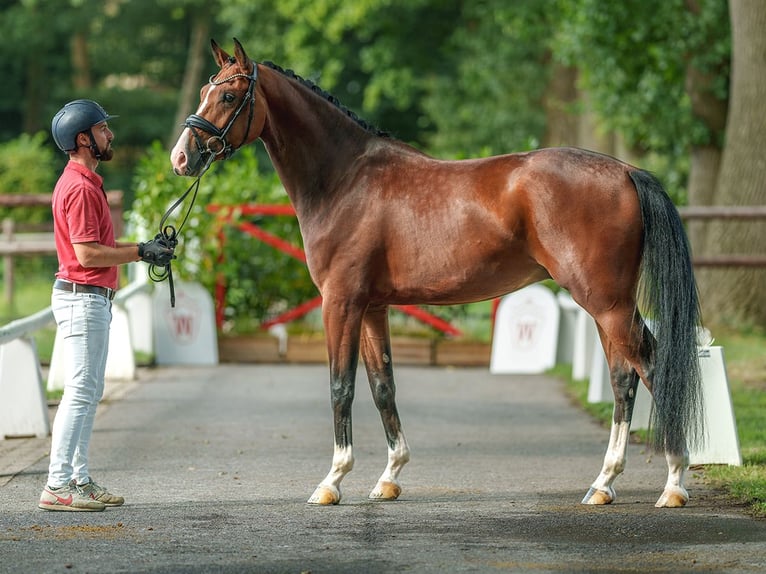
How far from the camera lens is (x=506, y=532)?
20.7 ft

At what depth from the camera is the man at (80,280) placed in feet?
22.0

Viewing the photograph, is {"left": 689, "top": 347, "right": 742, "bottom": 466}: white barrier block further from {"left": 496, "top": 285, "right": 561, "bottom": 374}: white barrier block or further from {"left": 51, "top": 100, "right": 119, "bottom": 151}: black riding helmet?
{"left": 496, "top": 285, "right": 561, "bottom": 374}: white barrier block

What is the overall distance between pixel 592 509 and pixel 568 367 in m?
7.42

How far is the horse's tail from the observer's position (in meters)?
6.84

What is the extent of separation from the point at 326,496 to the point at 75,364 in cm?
148

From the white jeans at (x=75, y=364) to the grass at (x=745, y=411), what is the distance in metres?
3.47

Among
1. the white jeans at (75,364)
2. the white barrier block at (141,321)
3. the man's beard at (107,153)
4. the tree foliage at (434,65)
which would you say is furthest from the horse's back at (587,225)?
the white barrier block at (141,321)

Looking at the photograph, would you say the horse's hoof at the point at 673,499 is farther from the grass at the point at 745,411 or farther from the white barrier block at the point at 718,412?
the white barrier block at the point at 718,412

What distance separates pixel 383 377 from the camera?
7508 millimetres

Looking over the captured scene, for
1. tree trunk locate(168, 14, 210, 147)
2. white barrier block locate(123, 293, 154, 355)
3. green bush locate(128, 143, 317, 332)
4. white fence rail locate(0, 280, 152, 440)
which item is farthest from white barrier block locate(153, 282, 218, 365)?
tree trunk locate(168, 14, 210, 147)

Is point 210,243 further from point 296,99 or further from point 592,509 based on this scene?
point 592,509

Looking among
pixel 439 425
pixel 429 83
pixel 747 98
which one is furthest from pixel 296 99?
pixel 429 83

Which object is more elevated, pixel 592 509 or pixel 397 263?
pixel 397 263

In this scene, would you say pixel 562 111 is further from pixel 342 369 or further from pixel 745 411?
pixel 342 369
